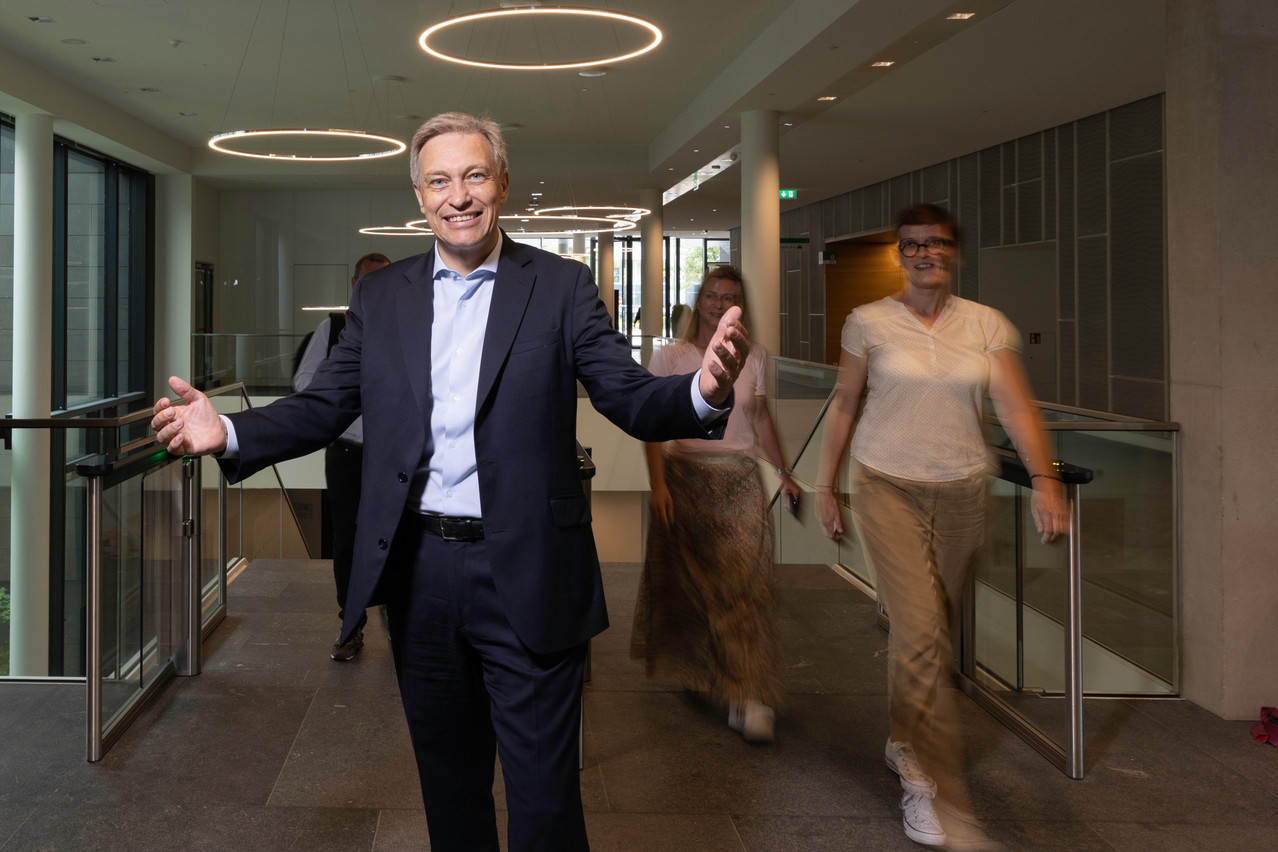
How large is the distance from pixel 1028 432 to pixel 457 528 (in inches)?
76.4

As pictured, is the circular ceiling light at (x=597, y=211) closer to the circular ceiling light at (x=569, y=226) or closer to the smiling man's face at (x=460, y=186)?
the circular ceiling light at (x=569, y=226)

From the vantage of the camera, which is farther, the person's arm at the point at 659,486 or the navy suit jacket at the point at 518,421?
the person's arm at the point at 659,486

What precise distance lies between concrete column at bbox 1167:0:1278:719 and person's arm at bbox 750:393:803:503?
1.61 metres

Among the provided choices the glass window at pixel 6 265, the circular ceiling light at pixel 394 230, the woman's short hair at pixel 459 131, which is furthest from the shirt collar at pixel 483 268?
the circular ceiling light at pixel 394 230

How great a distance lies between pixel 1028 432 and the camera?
331 centimetres

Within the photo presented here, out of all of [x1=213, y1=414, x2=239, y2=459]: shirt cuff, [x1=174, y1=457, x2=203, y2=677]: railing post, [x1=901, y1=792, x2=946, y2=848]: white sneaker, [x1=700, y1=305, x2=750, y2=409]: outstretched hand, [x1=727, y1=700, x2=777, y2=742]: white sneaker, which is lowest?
[x1=901, y1=792, x2=946, y2=848]: white sneaker

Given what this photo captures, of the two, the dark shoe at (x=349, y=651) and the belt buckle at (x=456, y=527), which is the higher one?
the belt buckle at (x=456, y=527)

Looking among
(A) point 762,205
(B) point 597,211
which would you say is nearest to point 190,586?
(A) point 762,205

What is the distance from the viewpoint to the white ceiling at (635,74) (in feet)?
32.9

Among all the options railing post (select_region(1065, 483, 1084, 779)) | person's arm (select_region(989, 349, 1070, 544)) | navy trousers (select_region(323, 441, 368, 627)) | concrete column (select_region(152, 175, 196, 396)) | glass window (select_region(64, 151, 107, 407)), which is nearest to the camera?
person's arm (select_region(989, 349, 1070, 544))

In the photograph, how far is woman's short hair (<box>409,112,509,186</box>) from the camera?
2109 mm

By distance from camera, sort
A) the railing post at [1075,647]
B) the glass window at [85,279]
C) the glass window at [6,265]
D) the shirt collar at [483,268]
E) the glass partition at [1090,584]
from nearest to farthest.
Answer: the shirt collar at [483,268] < the railing post at [1075,647] < the glass partition at [1090,584] < the glass window at [6,265] < the glass window at [85,279]

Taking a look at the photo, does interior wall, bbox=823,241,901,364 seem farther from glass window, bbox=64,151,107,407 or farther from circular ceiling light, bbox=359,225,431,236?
glass window, bbox=64,151,107,407

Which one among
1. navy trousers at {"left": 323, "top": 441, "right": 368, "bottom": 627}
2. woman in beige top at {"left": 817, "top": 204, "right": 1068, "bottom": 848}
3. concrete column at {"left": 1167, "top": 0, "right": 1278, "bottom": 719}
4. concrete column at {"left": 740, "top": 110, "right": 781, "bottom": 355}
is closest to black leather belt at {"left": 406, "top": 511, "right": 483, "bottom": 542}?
woman in beige top at {"left": 817, "top": 204, "right": 1068, "bottom": 848}
